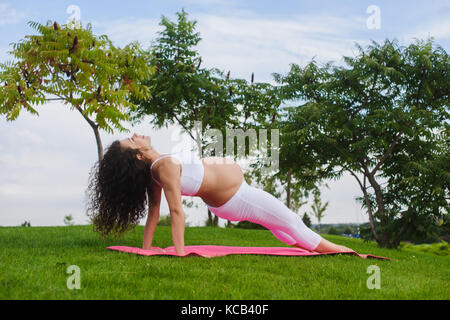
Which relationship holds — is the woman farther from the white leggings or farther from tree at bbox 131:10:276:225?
tree at bbox 131:10:276:225

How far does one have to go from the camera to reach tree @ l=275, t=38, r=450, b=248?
11.3 metres

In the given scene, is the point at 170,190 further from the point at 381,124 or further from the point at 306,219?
the point at 306,219

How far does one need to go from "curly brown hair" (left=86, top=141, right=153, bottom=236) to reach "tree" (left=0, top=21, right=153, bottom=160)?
14.8ft

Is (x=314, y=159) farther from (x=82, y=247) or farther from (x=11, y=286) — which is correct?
(x=11, y=286)

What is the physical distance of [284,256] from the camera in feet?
20.3

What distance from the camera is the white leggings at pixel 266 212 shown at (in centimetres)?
627

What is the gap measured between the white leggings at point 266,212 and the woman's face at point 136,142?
145cm

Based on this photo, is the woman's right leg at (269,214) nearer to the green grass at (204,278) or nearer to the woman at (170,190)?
the woman at (170,190)

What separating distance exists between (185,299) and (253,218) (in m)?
3.11

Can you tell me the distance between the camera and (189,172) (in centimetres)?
598

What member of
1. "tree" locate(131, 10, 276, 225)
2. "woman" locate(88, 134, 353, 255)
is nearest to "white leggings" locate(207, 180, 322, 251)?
"woman" locate(88, 134, 353, 255)

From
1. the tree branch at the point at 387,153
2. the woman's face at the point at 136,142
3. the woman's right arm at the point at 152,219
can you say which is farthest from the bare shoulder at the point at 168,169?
the tree branch at the point at 387,153

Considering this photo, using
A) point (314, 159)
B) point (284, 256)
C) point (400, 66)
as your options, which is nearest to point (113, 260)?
point (284, 256)

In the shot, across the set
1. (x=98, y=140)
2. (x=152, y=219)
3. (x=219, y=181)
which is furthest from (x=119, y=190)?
(x=98, y=140)
